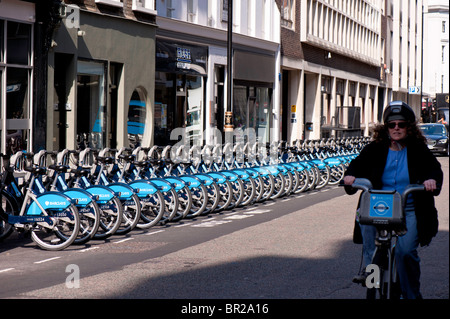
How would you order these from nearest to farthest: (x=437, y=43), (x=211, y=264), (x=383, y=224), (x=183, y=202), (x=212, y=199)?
(x=383, y=224) < (x=211, y=264) < (x=183, y=202) < (x=212, y=199) < (x=437, y=43)

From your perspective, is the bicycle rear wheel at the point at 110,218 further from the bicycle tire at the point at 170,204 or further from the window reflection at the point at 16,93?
the window reflection at the point at 16,93

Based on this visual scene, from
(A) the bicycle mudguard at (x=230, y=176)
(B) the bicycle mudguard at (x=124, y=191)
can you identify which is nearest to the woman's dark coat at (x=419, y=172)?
(B) the bicycle mudguard at (x=124, y=191)

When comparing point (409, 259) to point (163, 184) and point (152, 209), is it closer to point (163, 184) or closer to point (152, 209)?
point (152, 209)

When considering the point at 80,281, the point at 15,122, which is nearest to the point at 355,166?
the point at 80,281

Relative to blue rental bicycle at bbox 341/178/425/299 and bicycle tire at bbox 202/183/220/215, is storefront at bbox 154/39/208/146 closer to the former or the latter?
bicycle tire at bbox 202/183/220/215

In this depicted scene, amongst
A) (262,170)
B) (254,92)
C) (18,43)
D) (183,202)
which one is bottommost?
(183,202)

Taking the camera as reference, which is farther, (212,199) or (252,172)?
(252,172)

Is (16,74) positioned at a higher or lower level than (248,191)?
higher

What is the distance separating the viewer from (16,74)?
1722 cm

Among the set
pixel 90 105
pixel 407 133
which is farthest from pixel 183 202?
pixel 407 133

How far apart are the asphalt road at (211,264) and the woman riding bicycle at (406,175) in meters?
1.48

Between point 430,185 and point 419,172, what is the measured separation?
23 centimetres
